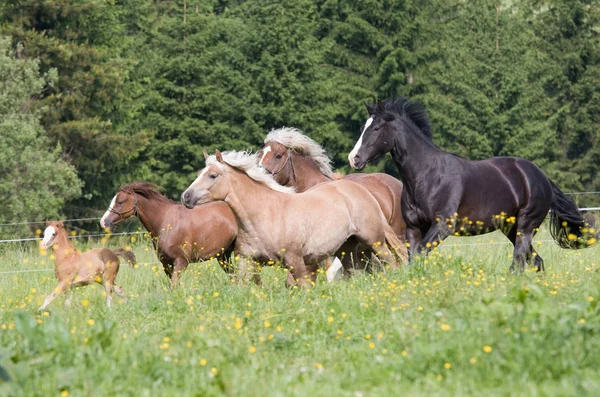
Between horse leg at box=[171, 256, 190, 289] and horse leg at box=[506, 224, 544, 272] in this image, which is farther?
horse leg at box=[171, 256, 190, 289]

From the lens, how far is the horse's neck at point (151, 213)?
13.4m

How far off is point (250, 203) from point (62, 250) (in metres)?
3.13

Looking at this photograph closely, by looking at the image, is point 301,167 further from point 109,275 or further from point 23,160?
point 23,160

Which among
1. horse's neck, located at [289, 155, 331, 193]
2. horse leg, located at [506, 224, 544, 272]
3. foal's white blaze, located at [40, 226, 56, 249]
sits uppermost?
horse leg, located at [506, 224, 544, 272]

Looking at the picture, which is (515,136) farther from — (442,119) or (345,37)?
(345,37)

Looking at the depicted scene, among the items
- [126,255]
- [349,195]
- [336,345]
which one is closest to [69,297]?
[126,255]

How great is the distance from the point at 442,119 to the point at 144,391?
36.4 metres

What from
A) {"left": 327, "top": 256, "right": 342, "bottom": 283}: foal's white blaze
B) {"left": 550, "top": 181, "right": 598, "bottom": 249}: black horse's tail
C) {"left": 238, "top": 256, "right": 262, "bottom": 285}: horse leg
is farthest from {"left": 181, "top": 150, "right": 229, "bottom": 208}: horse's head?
{"left": 550, "top": 181, "right": 598, "bottom": 249}: black horse's tail

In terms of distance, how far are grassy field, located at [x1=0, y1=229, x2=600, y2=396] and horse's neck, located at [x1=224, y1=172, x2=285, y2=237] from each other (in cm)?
135

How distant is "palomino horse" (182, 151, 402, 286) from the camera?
10.8m

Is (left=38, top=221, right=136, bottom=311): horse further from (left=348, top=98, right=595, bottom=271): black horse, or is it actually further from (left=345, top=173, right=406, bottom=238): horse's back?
(left=348, top=98, right=595, bottom=271): black horse

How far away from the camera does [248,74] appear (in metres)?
39.3

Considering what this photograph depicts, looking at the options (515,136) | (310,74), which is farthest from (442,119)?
(310,74)

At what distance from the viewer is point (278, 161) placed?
13773 millimetres
